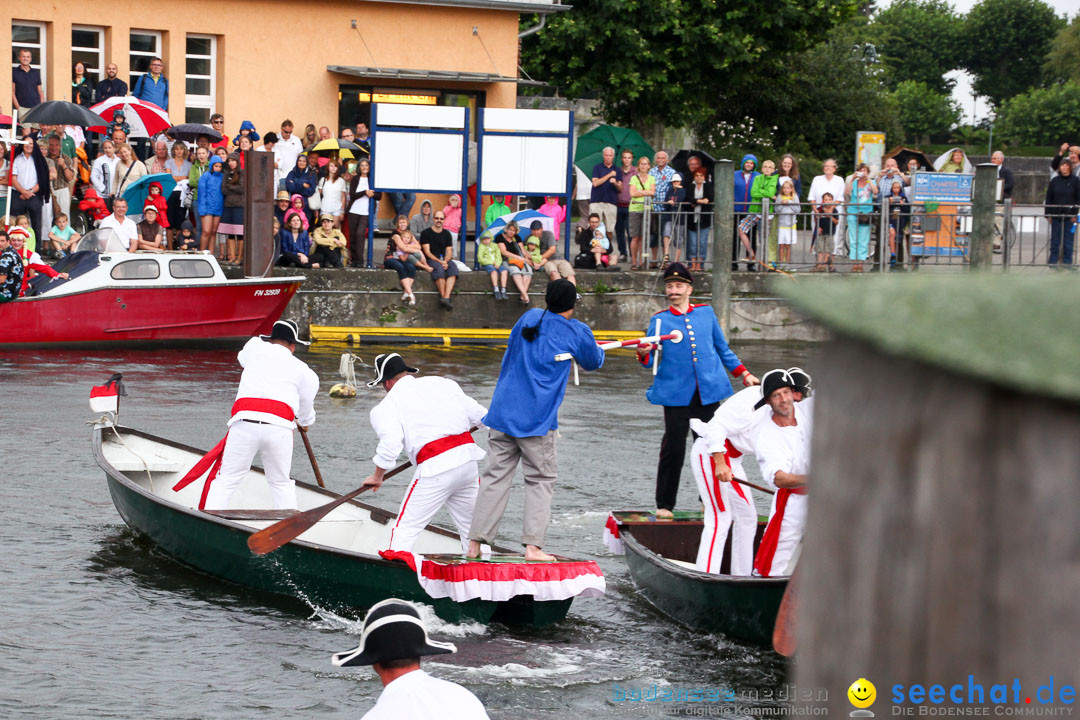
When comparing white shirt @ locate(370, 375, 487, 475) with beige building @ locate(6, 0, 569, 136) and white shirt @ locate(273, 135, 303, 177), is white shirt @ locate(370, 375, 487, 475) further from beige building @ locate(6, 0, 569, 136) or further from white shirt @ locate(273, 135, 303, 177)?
beige building @ locate(6, 0, 569, 136)

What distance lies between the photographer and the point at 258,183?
2144 centimetres

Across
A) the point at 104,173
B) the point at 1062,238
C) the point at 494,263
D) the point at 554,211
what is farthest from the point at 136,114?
the point at 1062,238

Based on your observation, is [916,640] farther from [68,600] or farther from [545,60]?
[545,60]

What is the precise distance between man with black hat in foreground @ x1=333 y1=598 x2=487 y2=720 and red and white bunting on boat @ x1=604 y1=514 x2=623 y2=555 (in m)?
5.42

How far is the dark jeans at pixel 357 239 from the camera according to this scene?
23.6 meters

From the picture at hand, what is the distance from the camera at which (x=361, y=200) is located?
2328cm

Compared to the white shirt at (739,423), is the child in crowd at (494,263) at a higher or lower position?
higher

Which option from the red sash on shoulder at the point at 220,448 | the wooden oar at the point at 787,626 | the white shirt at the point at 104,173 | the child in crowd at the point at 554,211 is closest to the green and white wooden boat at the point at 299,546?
the red sash on shoulder at the point at 220,448

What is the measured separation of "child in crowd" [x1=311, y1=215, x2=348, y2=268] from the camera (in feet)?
76.9

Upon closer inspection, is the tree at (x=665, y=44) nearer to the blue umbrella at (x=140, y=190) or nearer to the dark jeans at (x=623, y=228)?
the dark jeans at (x=623, y=228)

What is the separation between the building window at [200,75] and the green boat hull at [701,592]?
67.4 ft

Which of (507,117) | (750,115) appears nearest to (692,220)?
(507,117)

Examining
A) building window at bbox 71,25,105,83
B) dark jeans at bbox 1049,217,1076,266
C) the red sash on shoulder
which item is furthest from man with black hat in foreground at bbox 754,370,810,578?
building window at bbox 71,25,105,83

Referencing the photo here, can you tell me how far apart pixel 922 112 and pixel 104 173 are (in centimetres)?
6613
